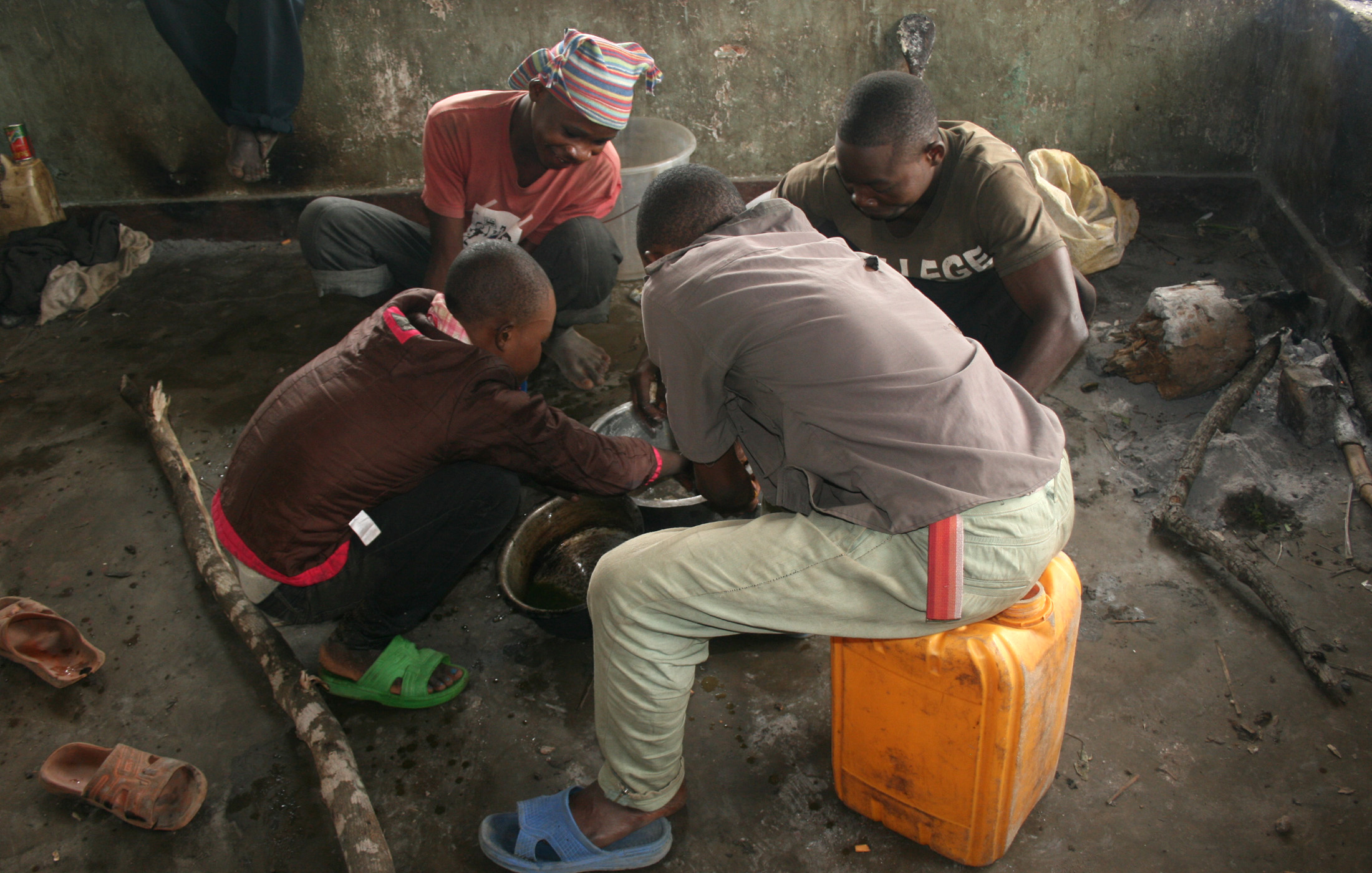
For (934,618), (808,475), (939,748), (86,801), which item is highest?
(808,475)

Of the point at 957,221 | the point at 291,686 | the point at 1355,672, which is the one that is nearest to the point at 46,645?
the point at 291,686

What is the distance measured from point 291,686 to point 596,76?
6.24 ft

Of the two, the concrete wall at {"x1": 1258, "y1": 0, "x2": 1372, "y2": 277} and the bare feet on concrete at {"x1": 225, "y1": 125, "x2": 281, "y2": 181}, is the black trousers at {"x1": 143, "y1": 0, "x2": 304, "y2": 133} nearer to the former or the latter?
the bare feet on concrete at {"x1": 225, "y1": 125, "x2": 281, "y2": 181}

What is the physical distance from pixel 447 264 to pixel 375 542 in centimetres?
135

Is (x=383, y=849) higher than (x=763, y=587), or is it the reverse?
(x=763, y=587)

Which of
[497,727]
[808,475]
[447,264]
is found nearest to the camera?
[808,475]

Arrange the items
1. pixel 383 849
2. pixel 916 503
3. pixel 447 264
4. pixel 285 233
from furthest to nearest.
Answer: pixel 285 233, pixel 447 264, pixel 383 849, pixel 916 503

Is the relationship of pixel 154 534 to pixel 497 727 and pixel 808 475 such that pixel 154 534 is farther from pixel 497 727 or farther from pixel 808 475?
pixel 808 475

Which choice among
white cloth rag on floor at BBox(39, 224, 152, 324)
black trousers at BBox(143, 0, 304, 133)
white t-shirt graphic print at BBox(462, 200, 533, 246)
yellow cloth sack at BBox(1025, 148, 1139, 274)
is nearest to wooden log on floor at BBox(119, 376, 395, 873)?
white t-shirt graphic print at BBox(462, 200, 533, 246)

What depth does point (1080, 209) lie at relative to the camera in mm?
3674

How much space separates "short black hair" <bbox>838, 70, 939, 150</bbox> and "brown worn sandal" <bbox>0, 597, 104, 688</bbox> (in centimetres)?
235

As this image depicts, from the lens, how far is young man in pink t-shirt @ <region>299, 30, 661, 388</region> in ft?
8.75

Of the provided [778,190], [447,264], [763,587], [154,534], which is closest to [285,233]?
[447,264]

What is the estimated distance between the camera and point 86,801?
188 centimetres
